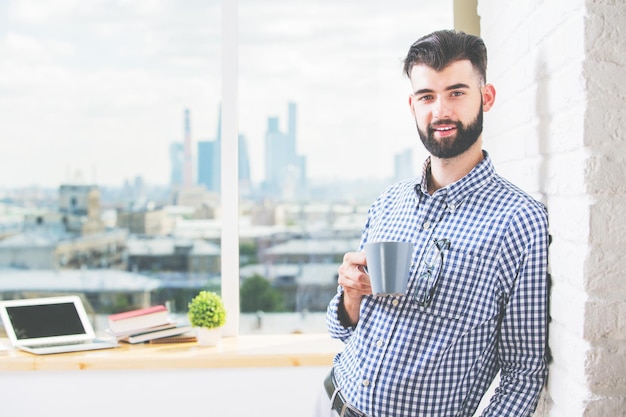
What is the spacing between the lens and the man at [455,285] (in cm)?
151

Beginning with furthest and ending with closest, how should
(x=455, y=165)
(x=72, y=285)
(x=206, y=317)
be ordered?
1. (x=72, y=285)
2. (x=206, y=317)
3. (x=455, y=165)

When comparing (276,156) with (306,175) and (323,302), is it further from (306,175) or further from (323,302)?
(323,302)

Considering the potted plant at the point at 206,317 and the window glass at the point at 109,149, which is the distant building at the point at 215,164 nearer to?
the window glass at the point at 109,149

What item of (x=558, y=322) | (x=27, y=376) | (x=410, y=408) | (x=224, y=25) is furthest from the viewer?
(x=224, y=25)

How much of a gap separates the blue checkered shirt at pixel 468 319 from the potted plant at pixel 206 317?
925 mm

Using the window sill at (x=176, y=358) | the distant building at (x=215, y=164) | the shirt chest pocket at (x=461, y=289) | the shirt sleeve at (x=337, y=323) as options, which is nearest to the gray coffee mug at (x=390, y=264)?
the shirt chest pocket at (x=461, y=289)

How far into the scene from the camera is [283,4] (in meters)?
2.69

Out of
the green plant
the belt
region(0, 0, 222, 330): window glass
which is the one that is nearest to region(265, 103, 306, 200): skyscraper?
region(0, 0, 222, 330): window glass

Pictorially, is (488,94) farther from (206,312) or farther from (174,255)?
(174,255)

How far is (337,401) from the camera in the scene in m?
1.75

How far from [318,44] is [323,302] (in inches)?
35.8

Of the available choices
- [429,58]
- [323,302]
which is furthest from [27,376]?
[429,58]

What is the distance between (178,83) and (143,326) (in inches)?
33.7

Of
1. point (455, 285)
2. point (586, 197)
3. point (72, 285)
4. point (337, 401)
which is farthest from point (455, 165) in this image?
point (72, 285)
